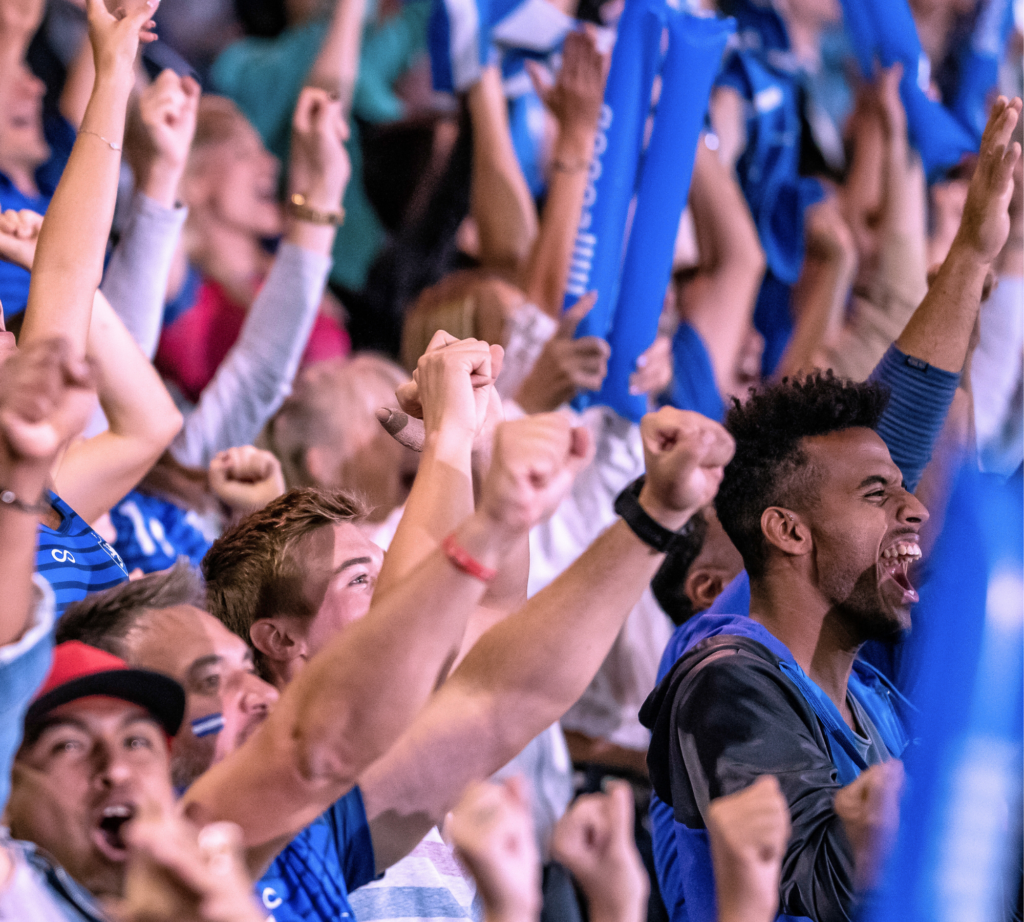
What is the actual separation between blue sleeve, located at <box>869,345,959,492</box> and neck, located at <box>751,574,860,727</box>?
0.44 meters

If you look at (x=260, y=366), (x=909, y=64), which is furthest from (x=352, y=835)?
(x=909, y=64)

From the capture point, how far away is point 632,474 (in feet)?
8.26

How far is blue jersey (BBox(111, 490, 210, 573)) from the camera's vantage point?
2.02 metres

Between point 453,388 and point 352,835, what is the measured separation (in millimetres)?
445

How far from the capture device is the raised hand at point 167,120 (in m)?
2.13

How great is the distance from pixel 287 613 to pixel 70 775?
408 mm

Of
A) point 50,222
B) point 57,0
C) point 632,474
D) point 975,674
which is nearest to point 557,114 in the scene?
point 632,474

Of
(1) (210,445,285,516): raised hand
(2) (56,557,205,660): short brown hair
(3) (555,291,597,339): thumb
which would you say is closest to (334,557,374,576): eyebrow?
(2) (56,557,205,660): short brown hair

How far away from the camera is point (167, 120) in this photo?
2162mm

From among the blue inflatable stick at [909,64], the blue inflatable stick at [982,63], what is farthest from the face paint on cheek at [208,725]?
the blue inflatable stick at [982,63]

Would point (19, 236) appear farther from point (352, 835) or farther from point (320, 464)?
point (352, 835)

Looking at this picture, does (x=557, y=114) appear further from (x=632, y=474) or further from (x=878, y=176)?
(x=878, y=176)

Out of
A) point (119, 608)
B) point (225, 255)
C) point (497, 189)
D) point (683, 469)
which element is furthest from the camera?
point (497, 189)

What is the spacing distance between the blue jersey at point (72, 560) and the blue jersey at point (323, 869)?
371 mm
